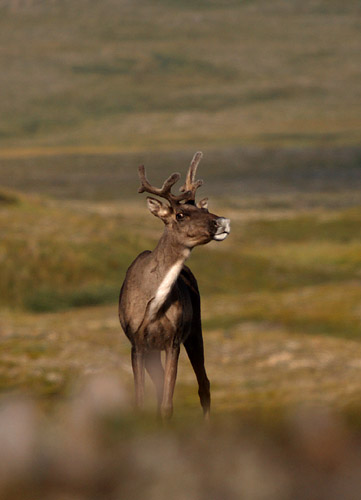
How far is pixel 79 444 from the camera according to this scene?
7.52m

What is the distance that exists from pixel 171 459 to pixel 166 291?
5225mm

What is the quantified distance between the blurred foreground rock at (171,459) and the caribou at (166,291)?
3.46 meters

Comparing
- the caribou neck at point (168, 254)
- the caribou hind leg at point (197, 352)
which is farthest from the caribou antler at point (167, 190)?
the caribou hind leg at point (197, 352)

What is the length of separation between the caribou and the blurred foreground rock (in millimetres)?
3456

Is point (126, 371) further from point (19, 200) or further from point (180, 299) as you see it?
point (19, 200)

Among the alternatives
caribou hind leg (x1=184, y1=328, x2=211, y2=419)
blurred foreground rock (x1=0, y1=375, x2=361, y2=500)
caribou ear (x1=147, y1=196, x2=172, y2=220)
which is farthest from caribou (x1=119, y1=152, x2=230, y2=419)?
blurred foreground rock (x1=0, y1=375, x2=361, y2=500)

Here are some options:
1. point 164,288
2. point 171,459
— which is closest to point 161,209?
point 164,288

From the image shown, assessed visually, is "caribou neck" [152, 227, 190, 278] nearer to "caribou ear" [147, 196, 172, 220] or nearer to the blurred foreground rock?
"caribou ear" [147, 196, 172, 220]

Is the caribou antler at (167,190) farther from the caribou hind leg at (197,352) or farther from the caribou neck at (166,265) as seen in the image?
the caribou hind leg at (197,352)

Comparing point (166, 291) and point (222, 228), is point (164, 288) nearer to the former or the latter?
point (166, 291)

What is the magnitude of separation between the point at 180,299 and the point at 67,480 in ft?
19.2

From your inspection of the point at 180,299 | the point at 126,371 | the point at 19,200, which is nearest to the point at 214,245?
the point at 19,200

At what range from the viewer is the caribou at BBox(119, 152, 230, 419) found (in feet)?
39.8

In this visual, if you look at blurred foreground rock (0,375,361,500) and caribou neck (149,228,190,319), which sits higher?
caribou neck (149,228,190,319)
